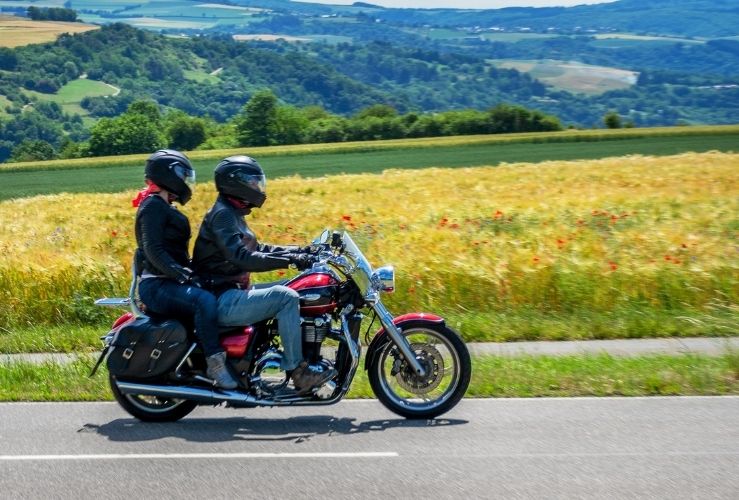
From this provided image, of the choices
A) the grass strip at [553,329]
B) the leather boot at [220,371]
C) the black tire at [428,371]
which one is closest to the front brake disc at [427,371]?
the black tire at [428,371]

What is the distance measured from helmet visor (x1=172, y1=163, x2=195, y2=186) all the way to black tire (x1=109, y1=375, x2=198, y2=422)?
167cm

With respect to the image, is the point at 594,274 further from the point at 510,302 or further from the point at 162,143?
the point at 162,143

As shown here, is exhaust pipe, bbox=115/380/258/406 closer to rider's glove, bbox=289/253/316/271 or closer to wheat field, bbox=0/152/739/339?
rider's glove, bbox=289/253/316/271

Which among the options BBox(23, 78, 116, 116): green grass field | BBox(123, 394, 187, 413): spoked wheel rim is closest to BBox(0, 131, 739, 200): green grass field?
BBox(123, 394, 187, 413): spoked wheel rim

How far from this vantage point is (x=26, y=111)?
114 meters

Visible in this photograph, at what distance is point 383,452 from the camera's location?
670 centimetres

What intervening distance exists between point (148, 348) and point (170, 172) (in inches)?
51.7

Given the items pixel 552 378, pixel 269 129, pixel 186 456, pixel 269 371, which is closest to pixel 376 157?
pixel 269 129

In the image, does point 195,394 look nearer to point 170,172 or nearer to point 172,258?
point 172,258

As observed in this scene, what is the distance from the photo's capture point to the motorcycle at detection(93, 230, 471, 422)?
7.47m

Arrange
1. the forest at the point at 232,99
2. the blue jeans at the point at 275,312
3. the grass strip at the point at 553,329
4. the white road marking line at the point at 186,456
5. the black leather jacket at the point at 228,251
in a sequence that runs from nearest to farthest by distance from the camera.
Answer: the white road marking line at the point at 186,456, the black leather jacket at the point at 228,251, the blue jeans at the point at 275,312, the grass strip at the point at 553,329, the forest at the point at 232,99

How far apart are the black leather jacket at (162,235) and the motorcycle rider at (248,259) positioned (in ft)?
0.65

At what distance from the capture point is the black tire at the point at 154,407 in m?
7.82

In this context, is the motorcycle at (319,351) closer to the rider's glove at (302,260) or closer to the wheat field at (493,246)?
the rider's glove at (302,260)
